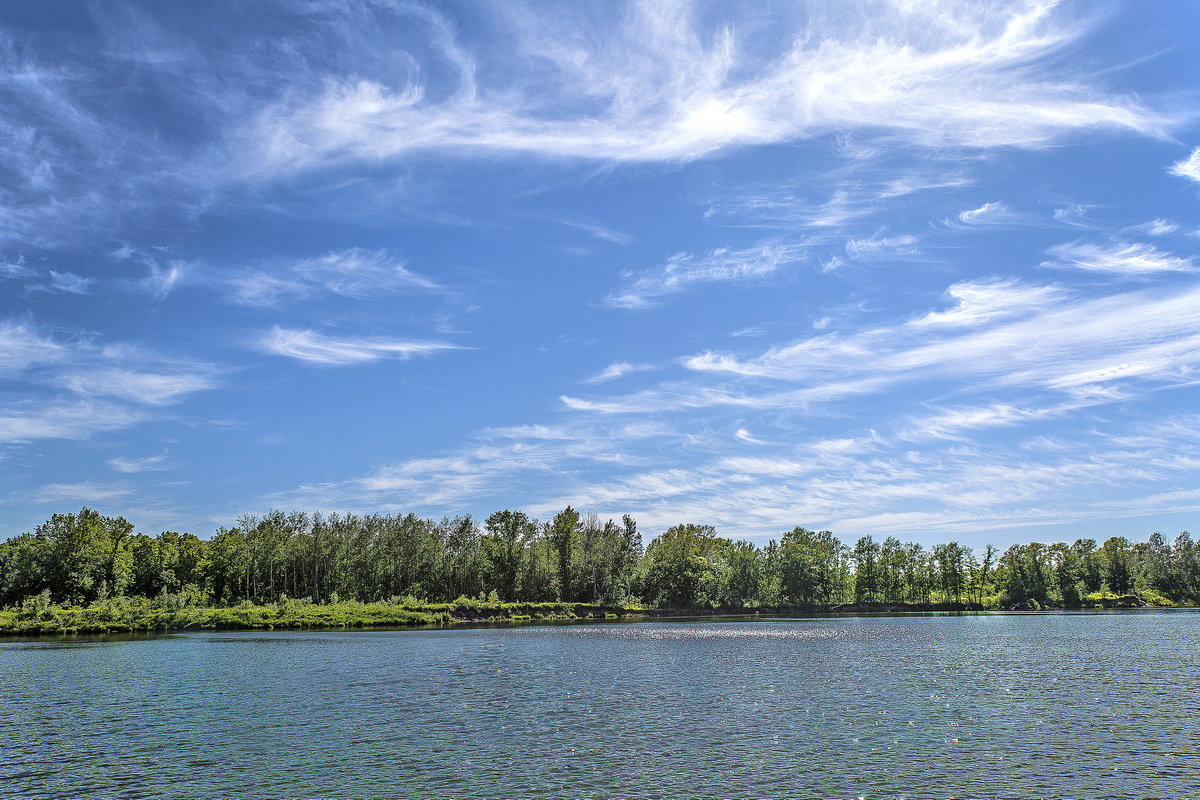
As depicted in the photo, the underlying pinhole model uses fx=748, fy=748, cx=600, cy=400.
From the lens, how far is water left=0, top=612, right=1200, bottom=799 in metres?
25.2

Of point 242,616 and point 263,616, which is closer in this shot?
point 242,616

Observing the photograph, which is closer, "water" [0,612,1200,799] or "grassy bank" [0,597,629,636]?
"water" [0,612,1200,799]

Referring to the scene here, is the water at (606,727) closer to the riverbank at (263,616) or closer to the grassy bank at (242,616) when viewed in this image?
the riverbank at (263,616)

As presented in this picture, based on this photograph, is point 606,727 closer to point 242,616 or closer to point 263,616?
point 263,616

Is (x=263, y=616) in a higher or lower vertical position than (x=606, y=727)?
lower

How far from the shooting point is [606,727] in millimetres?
34625

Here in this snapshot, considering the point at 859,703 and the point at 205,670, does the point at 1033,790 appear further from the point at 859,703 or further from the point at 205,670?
the point at 205,670

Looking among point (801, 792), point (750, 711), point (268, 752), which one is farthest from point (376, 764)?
point (750, 711)

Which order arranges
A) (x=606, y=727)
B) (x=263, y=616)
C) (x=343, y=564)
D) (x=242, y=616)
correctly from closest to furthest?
(x=606, y=727), (x=242, y=616), (x=263, y=616), (x=343, y=564)

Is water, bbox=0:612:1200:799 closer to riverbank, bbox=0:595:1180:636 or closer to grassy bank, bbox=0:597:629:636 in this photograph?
riverbank, bbox=0:595:1180:636

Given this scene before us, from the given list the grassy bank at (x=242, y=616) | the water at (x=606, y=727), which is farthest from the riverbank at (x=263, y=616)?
the water at (x=606, y=727)

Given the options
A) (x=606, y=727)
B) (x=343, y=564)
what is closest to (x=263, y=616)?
(x=343, y=564)

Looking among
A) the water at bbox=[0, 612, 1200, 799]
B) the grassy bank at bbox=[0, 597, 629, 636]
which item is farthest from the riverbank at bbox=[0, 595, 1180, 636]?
the water at bbox=[0, 612, 1200, 799]

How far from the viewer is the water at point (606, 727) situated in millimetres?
25250
